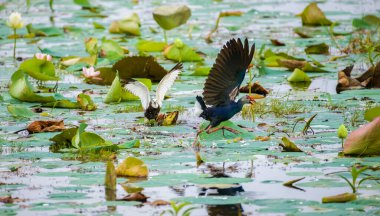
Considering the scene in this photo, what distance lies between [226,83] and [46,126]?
4.57 feet

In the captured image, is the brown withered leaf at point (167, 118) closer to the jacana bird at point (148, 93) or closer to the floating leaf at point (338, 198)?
the jacana bird at point (148, 93)

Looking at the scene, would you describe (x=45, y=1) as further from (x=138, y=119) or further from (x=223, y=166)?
(x=223, y=166)

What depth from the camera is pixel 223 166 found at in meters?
6.18

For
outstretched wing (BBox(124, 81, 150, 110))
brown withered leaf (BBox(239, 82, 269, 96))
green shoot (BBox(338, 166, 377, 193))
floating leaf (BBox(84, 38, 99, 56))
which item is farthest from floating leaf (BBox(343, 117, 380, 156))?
floating leaf (BBox(84, 38, 99, 56))

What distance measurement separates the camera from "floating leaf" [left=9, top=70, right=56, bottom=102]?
8.34 m

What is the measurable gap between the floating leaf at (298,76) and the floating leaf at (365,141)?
3211 millimetres

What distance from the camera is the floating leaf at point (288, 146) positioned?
20.7ft

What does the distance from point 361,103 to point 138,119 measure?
195 cm

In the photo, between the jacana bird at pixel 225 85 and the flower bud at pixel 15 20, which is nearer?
the jacana bird at pixel 225 85

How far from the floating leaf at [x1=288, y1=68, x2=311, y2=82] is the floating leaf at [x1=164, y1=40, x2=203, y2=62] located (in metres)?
1.48

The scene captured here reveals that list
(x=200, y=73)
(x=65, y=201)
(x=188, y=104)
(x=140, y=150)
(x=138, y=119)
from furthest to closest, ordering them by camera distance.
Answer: (x=200, y=73)
(x=188, y=104)
(x=138, y=119)
(x=140, y=150)
(x=65, y=201)

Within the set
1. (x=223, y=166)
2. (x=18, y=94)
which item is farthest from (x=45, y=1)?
(x=223, y=166)

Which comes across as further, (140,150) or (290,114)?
(290,114)

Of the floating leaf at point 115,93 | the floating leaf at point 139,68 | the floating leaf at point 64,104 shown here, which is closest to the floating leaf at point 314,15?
the floating leaf at point 139,68
